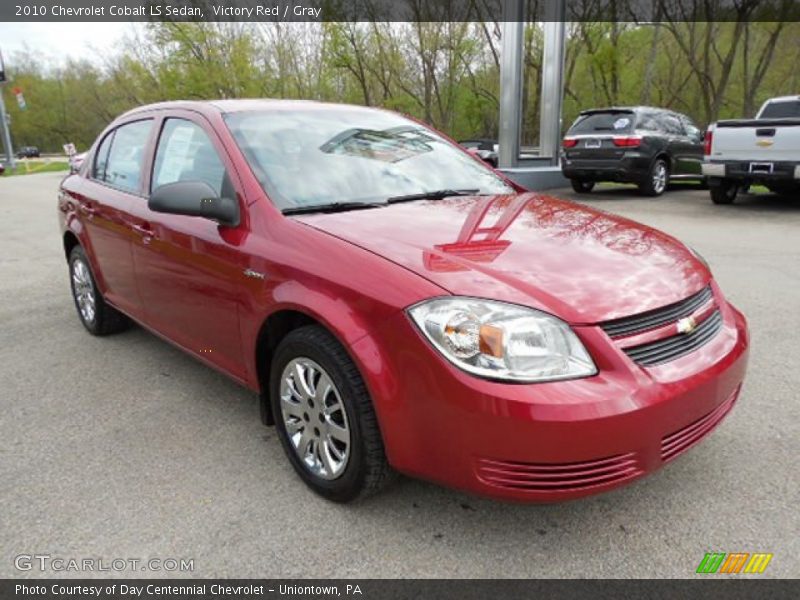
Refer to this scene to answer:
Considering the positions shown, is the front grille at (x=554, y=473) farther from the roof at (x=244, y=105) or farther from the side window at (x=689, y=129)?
the side window at (x=689, y=129)

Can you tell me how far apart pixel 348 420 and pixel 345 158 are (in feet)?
4.71

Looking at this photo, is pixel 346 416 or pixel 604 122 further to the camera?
pixel 604 122

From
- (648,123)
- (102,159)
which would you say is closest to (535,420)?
(102,159)

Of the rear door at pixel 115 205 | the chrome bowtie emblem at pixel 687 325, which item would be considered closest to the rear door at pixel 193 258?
the rear door at pixel 115 205

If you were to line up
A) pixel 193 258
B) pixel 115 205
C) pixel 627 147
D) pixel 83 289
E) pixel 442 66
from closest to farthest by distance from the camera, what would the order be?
pixel 193 258 → pixel 115 205 → pixel 83 289 → pixel 627 147 → pixel 442 66

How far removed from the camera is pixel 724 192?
456 inches

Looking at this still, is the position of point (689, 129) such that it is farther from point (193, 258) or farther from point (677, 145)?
point (193, 258)

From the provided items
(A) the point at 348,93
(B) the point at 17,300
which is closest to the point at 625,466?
(B) the point at 17,300

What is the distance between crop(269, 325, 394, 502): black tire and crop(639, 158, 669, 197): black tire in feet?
37.9

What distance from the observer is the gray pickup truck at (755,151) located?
31.1 feet

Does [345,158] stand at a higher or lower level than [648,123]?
higher

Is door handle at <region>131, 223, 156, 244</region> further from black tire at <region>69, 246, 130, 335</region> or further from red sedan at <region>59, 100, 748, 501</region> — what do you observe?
black tire at <region>69, 246, 130, 335</region>

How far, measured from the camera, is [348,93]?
35.7 meters

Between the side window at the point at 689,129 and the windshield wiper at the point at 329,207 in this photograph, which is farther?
the side window at the point at 689,129
